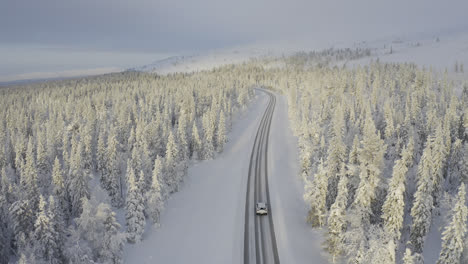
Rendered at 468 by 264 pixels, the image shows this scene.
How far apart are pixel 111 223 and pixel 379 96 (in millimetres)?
100353

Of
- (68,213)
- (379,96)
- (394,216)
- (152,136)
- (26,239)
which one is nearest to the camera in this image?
(394,216)

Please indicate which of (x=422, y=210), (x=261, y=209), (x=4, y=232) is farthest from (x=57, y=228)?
(x=422, y=210)

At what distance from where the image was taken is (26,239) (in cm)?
3192

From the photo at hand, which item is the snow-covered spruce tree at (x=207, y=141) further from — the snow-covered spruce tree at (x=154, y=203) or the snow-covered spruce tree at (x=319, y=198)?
the snow-covered spruce tree at (x=319, y=198)

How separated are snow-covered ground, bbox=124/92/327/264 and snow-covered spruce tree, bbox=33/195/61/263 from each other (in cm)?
751

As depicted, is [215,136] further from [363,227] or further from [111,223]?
[363,227]

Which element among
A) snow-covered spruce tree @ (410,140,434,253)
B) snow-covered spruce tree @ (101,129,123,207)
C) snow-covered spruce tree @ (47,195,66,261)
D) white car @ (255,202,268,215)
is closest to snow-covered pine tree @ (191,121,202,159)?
snow-covered spruce tree @ (101,129,123,207)

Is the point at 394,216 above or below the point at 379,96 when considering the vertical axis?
below

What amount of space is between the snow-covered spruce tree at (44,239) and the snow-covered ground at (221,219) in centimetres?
751

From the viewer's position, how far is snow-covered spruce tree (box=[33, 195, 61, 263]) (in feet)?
91.0

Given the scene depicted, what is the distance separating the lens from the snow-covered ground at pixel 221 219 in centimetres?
3039

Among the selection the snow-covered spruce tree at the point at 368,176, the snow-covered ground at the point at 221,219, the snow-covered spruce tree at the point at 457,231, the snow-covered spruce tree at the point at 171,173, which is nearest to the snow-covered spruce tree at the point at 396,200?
the snow-covered spruce tree at the point at 368,176

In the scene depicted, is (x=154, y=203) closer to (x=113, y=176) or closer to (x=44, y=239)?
(x=44, y=239)

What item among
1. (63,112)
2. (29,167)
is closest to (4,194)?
(29,167)
